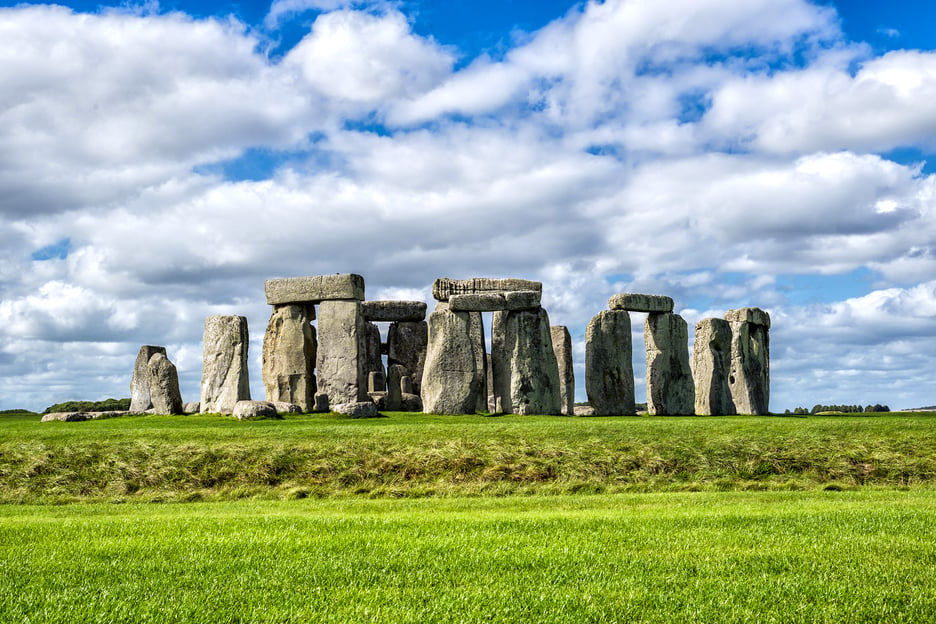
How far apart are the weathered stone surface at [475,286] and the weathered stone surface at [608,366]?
2.37m

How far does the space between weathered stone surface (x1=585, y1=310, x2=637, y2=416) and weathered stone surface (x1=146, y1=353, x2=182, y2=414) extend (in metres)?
12.6

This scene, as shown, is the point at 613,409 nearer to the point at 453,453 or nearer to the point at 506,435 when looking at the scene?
the point at 506,435

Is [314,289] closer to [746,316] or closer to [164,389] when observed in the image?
[164,389]

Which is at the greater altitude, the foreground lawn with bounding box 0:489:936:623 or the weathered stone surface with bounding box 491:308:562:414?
Answer: the weathered stone surface with bounding box 491:308:562:414

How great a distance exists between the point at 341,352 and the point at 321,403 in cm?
170

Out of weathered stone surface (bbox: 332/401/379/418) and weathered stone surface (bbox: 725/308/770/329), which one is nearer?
weathered stone surface (bbox: 332/401/379/418)

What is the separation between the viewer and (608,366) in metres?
28.2

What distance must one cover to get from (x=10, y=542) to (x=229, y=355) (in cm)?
1789

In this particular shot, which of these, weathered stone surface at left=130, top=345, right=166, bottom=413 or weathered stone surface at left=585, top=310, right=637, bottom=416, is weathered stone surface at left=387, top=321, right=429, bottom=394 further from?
weathered stone surface at left=130, top=345, right=166, bottom=413

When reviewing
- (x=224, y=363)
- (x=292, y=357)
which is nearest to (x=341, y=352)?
(x=292, y=357)

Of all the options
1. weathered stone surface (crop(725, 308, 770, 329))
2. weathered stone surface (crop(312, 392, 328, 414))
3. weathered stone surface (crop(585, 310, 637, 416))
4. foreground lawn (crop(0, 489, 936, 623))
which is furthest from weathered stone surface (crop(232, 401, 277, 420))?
weathered stone surface (crop(725, 308, 770, 329))

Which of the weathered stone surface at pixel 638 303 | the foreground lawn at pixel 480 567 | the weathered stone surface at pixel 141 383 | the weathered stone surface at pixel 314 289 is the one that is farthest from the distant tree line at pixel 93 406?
the foreground lawn at pixel 480 567

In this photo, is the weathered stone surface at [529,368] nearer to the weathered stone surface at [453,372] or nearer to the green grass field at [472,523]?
the weathered stone surface at [453,372]

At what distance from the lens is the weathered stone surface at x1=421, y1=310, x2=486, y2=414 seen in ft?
83.8
